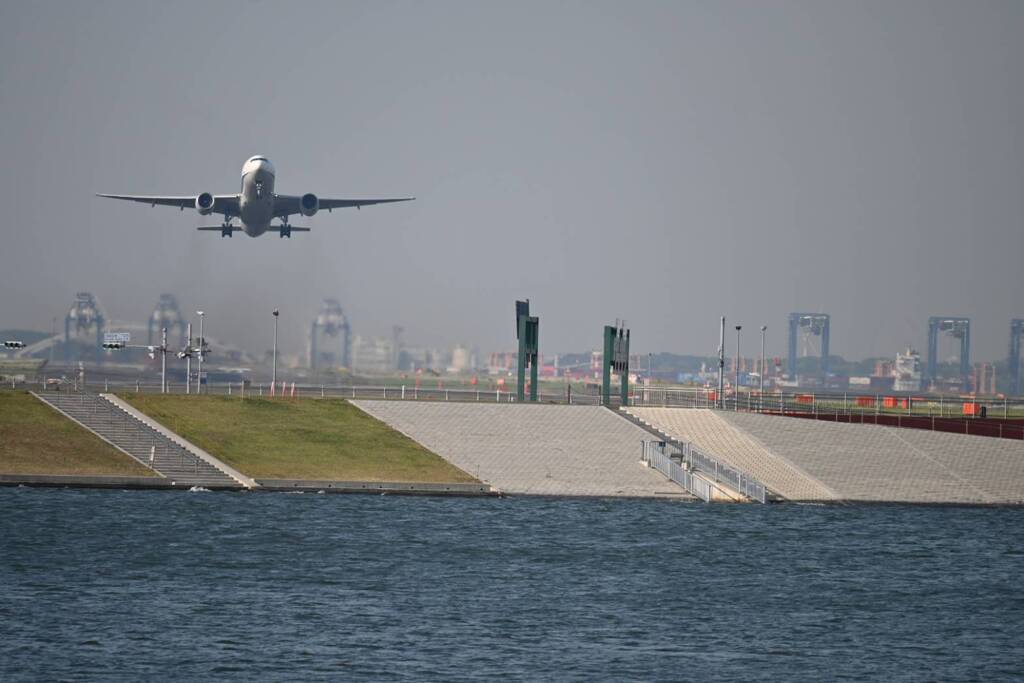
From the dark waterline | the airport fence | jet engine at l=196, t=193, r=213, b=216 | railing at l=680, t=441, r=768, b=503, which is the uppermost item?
jet engine at l=196, t=193, r=213, b=216

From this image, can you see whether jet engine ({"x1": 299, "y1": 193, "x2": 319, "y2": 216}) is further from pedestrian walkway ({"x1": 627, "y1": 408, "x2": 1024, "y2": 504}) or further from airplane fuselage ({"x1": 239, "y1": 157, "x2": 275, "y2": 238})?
pedestrian walkway ({"x1": 627, "y1": 408, "x2": 1024, "y2": 504})

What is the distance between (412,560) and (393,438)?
88.8ft

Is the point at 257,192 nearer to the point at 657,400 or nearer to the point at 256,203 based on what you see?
the point at 256,203

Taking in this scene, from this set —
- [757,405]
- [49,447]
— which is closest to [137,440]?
[49,447]

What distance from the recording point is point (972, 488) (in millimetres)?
85688

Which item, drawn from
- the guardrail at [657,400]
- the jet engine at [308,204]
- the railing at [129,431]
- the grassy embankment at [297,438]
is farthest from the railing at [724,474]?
the jet engine at [308,204]

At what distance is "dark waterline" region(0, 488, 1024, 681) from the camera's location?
43656mm

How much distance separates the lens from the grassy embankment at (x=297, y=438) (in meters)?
81.2

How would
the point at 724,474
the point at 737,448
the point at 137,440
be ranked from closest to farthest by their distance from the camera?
the point at 137,440, the point at 724,474, the point at 737,448

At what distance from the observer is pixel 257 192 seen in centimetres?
11500

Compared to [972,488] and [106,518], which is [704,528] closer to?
[972,488]

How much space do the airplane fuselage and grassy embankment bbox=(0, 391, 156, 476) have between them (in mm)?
32048

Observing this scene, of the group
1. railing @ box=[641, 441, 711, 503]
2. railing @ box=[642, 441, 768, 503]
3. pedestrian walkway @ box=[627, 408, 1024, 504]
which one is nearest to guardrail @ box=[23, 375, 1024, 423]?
pedestrian walkway @ box=[627, 408, 1024, 504]

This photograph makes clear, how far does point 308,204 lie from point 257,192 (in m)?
4.05
